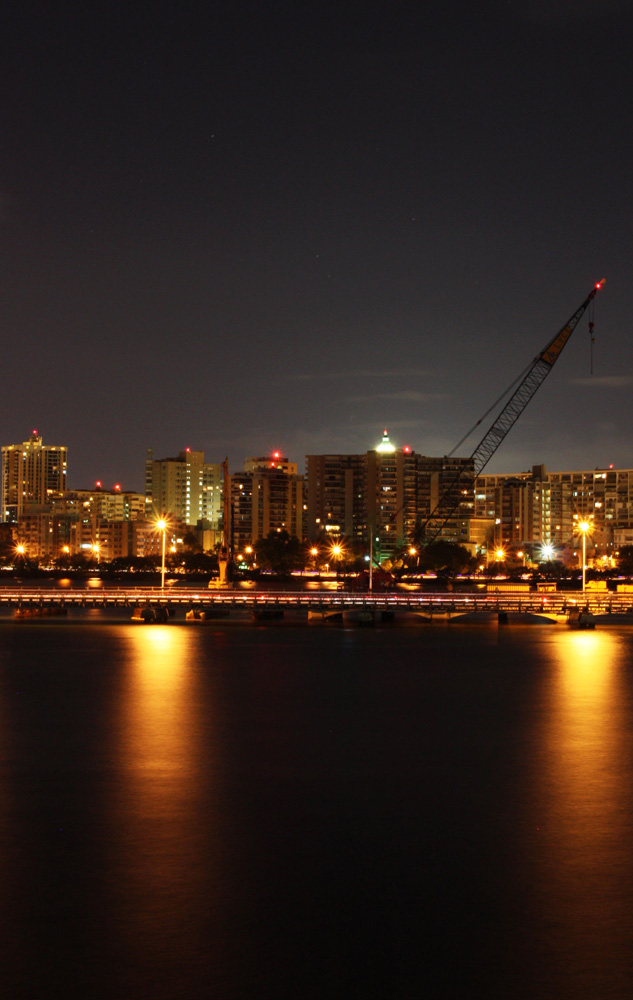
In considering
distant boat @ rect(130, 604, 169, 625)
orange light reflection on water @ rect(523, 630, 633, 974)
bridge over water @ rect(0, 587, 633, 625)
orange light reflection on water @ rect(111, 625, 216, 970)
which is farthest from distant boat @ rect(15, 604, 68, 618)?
orange light reflection on water @ rect(523, 630, 633, 974)

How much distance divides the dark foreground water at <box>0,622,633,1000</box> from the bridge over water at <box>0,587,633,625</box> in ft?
102

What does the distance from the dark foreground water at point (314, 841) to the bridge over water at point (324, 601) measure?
Result: 31.2 m

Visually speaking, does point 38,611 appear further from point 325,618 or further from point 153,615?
point 325,618

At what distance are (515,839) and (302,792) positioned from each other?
517cm

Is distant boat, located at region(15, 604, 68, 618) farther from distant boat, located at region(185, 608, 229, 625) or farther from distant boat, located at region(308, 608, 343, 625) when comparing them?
distant boat, located at region(308, 608, 343, 625)

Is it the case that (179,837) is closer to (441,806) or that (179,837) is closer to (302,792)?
(302,792)

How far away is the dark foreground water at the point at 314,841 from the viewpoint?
12.2 meters

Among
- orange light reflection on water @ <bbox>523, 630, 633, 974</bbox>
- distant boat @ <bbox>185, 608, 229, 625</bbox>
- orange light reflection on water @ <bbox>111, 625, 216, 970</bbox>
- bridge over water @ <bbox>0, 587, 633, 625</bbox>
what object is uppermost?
bridge over water @ <bbox>0, 587, 633, 625</bbox>

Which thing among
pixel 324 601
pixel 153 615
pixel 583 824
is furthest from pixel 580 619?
pixel 583 824

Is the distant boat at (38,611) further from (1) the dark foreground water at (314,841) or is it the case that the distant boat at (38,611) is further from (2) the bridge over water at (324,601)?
(1) the dark foreground water at (314,841)

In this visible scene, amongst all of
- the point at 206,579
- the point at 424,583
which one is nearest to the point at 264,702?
the point at 424,583

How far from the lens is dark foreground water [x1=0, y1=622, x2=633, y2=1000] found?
12.2m

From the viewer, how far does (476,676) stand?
142 ft

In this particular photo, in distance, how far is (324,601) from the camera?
73.5 meters
